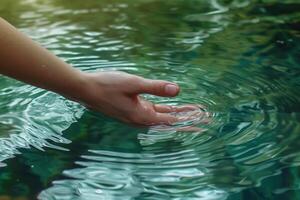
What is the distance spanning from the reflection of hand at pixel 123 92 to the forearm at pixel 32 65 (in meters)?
0.03

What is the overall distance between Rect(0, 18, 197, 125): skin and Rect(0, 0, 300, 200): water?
0.05m

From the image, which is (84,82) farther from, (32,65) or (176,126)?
(176,126)

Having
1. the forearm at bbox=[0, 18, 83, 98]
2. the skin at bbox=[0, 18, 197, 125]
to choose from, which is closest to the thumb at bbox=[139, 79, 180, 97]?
the skin at bbox=[0, 18, 197, 125]

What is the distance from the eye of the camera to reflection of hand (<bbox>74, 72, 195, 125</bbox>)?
118 centimetres

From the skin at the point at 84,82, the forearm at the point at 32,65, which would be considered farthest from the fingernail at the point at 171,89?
the forearm at the point at 32,65

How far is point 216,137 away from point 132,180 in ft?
0.73

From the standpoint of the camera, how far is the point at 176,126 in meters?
1.24

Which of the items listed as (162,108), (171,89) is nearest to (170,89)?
(171,89)

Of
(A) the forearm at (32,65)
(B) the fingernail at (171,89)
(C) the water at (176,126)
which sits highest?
(A) the forearm at (32,65)

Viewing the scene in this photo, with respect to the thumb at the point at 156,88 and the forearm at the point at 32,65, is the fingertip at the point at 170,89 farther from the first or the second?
the forearm at the point at 32,65

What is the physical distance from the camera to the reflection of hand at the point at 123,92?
118cm

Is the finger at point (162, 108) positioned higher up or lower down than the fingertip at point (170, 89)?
lower down

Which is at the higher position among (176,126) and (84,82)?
(84,82)

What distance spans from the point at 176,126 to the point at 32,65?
1.06 ft
